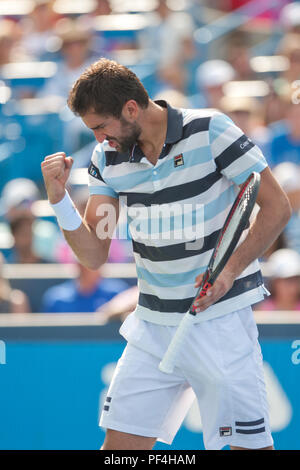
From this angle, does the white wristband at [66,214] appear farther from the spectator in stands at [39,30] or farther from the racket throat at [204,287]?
the spectator in stands at [39,30]

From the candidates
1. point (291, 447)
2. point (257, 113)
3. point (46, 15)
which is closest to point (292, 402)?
point (291, 447)

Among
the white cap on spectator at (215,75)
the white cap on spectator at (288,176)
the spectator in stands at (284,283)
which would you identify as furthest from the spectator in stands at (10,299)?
the white cap on spectator at (215,75)

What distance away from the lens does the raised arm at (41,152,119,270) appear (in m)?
3.01

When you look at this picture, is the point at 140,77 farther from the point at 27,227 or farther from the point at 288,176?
the point at 288,176

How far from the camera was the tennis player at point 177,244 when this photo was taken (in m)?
2.88

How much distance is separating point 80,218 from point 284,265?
1.88 m

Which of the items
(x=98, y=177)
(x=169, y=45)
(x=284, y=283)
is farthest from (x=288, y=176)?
(x=169, y=45)

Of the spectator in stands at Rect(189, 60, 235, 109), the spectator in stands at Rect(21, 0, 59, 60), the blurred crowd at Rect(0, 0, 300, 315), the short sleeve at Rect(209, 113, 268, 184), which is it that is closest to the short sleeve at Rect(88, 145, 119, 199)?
the short sleeve at Rect(209, 113, 268, 184)

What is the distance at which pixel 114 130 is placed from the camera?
9.62 ft

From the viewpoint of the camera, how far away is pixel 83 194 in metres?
5.82

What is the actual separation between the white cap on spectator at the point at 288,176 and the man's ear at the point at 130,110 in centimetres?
225

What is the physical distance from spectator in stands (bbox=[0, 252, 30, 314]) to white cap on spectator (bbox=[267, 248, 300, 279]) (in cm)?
145

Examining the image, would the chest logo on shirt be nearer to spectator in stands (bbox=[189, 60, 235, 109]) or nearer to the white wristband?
the white wristband

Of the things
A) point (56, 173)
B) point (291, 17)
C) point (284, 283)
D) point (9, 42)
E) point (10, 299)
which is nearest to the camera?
point (56, 173)
